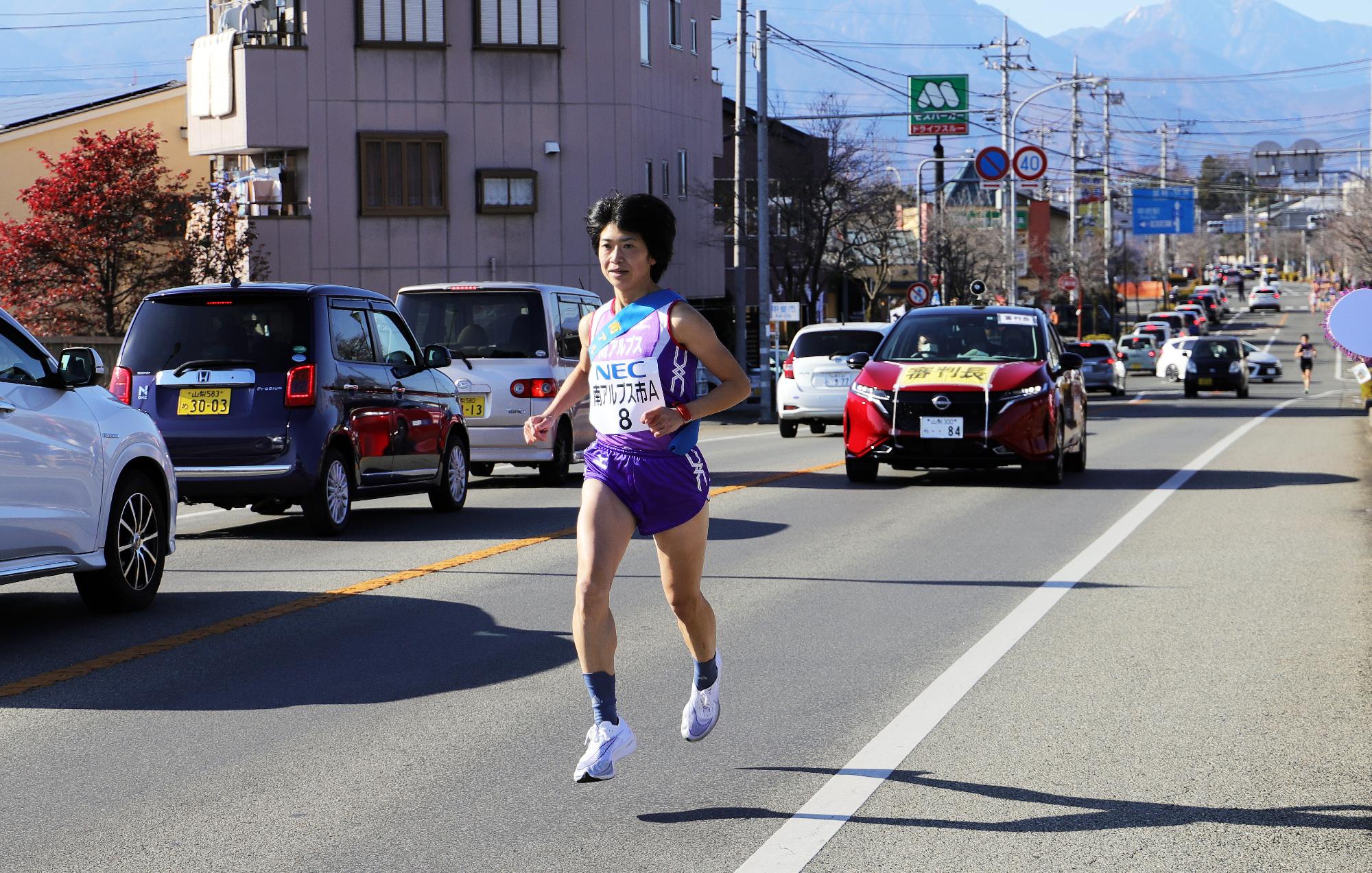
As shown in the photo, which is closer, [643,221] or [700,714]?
[643,221]

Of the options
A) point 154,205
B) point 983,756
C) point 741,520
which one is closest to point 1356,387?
point 154,205

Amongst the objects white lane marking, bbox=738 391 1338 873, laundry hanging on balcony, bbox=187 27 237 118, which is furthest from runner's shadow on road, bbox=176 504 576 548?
laundry hanging on balcony, bbox=187 27 237 118

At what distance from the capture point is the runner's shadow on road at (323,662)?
714 centimetres

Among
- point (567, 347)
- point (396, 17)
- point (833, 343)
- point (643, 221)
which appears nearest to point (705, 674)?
point (643, 221)

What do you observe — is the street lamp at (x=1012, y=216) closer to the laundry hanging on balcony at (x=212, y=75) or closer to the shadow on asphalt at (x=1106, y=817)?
the laundry hanging on balcony at (x=212, y=75)

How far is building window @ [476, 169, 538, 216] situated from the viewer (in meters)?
37.8

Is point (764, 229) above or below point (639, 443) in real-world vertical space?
above

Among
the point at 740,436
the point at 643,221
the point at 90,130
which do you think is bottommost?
the point at 740,436

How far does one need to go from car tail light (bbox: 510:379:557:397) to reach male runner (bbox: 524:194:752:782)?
35.8 ft

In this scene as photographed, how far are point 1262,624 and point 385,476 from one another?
6.91 metres

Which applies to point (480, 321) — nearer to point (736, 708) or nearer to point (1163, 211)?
point (736, 708)

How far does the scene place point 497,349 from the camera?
56.2 feet

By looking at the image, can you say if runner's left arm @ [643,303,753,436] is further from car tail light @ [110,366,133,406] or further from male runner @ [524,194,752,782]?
car tail light @ [110,366,133,406]

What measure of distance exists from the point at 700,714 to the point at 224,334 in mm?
7359
